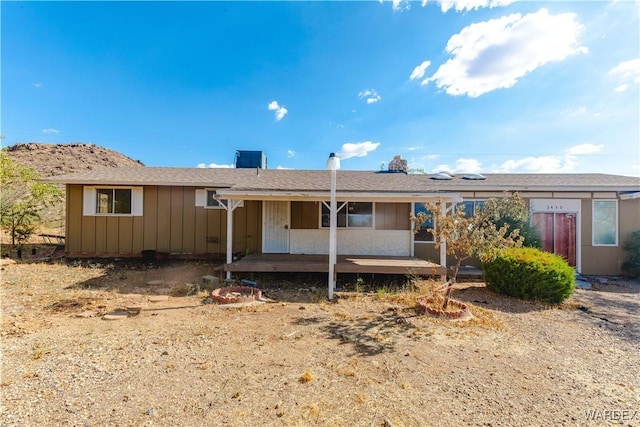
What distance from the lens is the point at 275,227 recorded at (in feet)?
30.7

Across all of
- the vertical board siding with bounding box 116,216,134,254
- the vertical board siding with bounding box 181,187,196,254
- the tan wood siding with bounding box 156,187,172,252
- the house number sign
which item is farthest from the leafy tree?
the house number sign

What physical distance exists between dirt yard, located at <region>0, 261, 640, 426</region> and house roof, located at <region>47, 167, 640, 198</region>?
3.11 metres

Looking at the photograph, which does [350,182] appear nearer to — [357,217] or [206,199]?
[357,217]

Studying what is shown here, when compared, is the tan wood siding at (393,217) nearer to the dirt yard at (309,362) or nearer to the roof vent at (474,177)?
the roof vent at (474,177)

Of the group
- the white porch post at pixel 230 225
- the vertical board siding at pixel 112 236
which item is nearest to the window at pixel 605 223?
the white porch post at pixel 230 225

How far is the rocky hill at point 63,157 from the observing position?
32.4 meters

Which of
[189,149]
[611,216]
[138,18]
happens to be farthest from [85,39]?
[611,216]

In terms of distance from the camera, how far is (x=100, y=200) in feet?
32.0

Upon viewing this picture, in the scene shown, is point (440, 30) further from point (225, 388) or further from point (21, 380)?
point (21, 380)

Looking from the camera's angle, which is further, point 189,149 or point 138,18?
point 189,149

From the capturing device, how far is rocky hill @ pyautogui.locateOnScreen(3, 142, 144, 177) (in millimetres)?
32406

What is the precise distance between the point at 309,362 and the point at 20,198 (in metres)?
15.6

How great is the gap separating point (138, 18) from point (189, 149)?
57.9 ft

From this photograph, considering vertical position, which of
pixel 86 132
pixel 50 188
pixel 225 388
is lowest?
pixel 225 388
